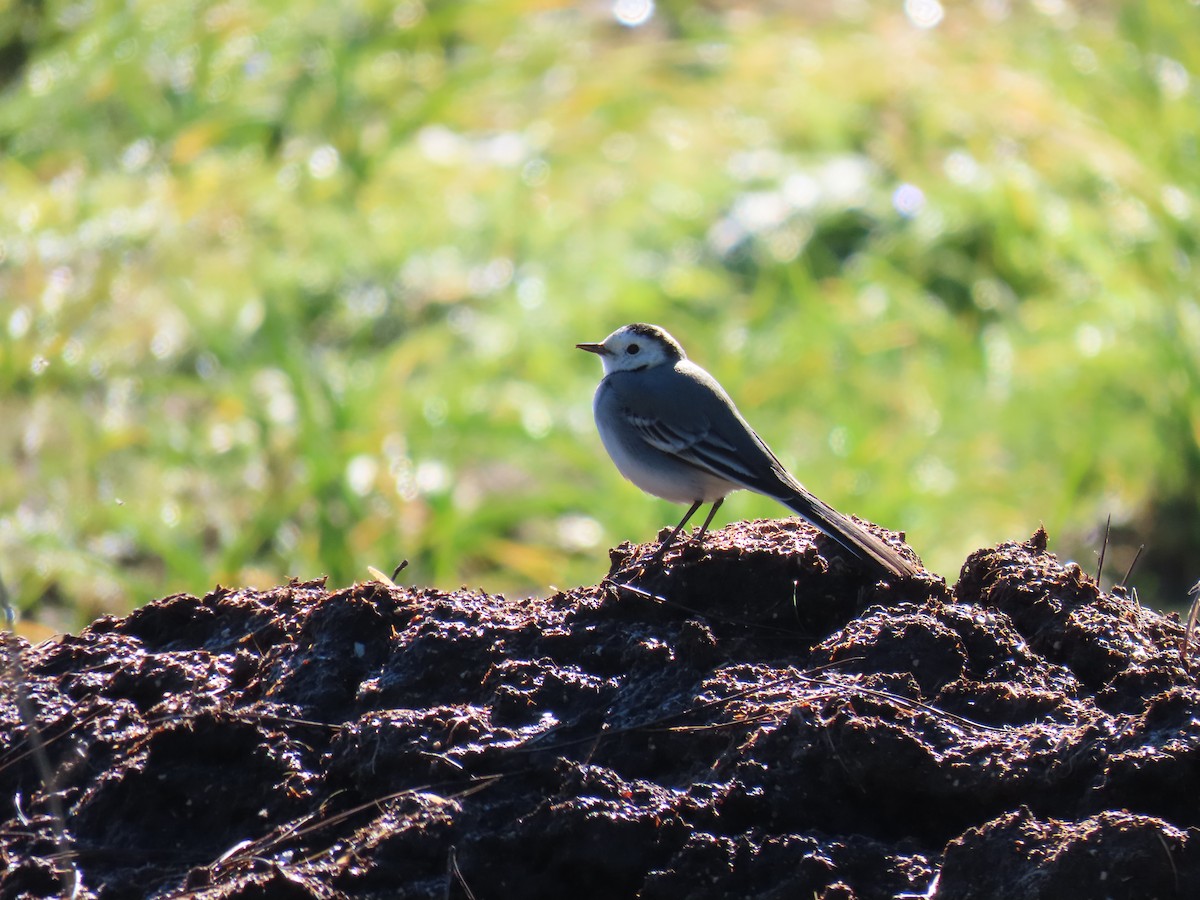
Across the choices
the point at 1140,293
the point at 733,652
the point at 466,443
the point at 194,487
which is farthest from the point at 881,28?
the point at 733,652

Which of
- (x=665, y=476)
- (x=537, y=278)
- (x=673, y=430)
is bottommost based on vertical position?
(x=537, y=278)

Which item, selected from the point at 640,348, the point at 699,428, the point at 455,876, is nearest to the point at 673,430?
the point at 699,428

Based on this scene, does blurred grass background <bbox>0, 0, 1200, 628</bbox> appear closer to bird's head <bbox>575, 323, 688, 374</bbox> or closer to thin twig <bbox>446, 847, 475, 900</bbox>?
bird's head <bbox>575, 323, 688, 374</bbox>

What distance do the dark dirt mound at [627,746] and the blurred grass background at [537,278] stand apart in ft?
9.63

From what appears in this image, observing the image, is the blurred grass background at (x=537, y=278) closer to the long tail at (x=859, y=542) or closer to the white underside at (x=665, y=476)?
the white underside at (x=665, y=476)

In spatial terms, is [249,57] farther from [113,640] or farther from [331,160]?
[113,640]

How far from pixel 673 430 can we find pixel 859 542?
137 centimetres

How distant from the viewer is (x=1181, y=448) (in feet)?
→ 23.2

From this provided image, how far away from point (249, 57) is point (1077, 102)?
5309 mm

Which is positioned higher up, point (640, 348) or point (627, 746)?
point (627, 746)

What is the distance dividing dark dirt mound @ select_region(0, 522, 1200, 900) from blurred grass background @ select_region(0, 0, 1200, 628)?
2934 millimetres

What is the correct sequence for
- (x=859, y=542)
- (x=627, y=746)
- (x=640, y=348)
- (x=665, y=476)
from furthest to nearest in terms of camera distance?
1. (x=640, y=348)
2. (x=665, y=476)
3. (x=859, y=542)
4. (x=627, y=746)

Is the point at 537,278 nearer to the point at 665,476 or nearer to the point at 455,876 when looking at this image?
the point at 665,476

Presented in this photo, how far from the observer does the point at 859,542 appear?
11.4 feet
